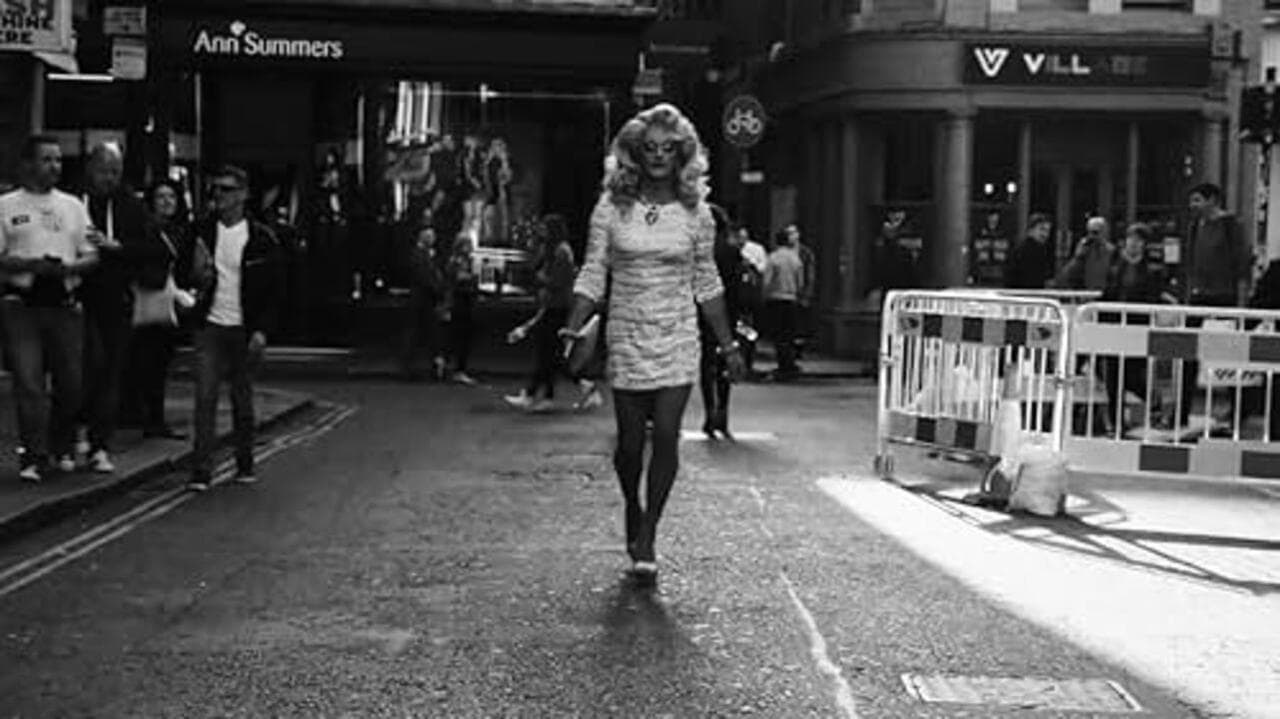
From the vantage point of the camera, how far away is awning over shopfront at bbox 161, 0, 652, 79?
23.7m

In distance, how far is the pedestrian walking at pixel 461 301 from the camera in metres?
21.3

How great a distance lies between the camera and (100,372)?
1123 cm

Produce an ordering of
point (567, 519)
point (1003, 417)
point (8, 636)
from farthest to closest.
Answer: point (1003, 417) < point (567, 519) < point (8, 636)

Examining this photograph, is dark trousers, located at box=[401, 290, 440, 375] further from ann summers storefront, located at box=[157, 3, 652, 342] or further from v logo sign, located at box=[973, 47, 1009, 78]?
v logo sign, located at box=[973, 47, 1009, 78]

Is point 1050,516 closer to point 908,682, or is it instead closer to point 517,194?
point 908,682

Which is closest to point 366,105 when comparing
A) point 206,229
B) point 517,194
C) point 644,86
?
point 517,194

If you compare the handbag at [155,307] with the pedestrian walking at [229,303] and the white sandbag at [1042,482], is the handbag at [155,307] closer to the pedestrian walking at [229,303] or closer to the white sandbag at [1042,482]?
the pedestrian walking at [229,303]

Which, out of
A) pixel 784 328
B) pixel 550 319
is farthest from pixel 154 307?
pixel 784 328

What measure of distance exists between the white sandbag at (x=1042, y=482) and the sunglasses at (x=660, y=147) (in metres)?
3.53

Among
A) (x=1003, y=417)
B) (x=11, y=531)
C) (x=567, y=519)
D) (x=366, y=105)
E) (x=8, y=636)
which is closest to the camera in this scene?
(x=8, y=636)

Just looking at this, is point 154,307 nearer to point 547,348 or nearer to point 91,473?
point 91,473

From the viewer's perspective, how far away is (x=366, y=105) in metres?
28.7

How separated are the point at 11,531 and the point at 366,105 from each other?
66.1ft

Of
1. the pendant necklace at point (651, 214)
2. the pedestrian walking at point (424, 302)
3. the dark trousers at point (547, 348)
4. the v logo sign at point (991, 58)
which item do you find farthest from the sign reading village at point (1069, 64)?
the pendant necklace at point (651, 214)
